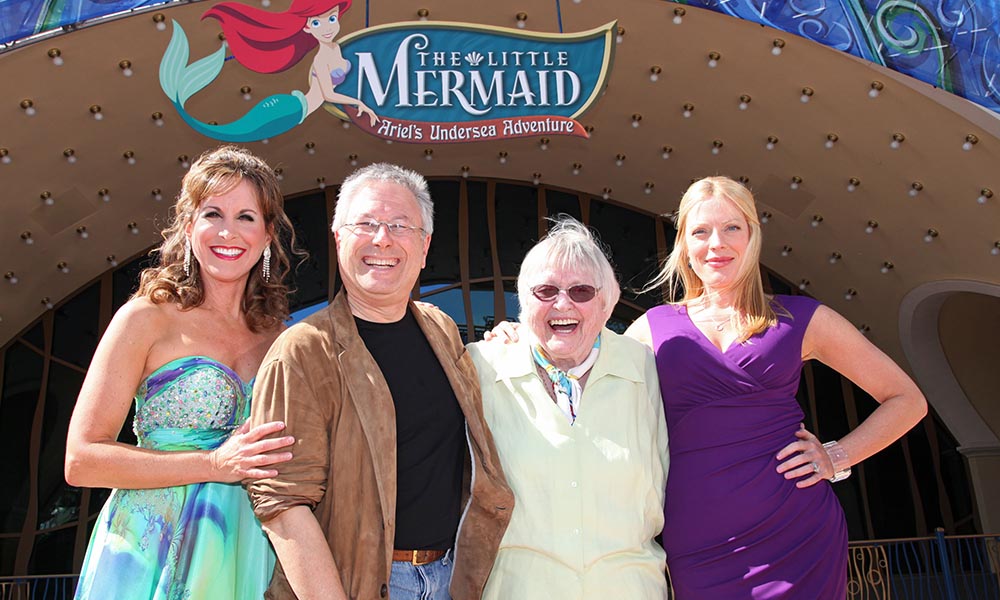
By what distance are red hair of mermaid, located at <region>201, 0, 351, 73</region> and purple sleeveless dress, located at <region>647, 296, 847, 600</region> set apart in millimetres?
5620

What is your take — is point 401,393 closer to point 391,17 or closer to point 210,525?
point 210,525

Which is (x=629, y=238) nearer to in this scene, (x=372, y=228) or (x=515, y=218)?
(x=515, y=218)

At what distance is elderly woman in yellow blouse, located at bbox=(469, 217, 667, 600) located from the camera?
7.93ft

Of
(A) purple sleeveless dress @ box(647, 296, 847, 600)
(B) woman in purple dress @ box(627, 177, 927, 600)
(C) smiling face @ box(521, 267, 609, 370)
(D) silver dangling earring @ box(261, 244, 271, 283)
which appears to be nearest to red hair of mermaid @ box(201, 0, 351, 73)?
(D) silver dangling earring @ box(261, 244, 271, 283)

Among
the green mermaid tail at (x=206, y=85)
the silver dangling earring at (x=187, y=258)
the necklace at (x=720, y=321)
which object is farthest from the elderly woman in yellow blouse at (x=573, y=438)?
the green mermaid tail at (x=206, y=85)

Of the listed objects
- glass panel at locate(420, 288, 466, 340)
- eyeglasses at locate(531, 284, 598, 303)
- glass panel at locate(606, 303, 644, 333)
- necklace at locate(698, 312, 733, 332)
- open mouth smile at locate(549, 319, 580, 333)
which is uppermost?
glass panel at locate(420, 288, 466, 340)

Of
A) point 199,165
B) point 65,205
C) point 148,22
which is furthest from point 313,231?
point 199,165

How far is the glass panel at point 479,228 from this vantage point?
11.8 metres

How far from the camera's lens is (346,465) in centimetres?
222

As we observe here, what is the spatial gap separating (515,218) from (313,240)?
9.40ft

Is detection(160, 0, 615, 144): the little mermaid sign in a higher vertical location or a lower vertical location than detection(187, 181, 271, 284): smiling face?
higher

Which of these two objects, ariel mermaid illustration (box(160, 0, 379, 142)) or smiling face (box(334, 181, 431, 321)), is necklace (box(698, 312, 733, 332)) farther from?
ariel mermaid illustration (box(160, 0, 379, 142))

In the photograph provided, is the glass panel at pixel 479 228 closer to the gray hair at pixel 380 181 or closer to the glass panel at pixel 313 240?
the glass panel at pixel 313 240

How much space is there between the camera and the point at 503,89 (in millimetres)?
7664
